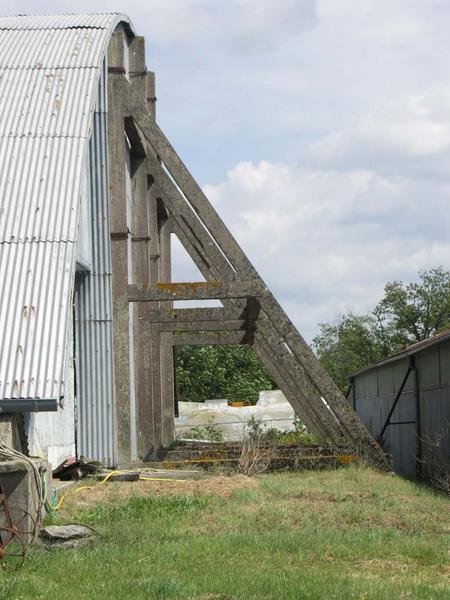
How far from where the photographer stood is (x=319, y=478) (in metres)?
15.0

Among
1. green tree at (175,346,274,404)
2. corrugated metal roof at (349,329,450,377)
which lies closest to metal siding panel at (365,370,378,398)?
corrugated metal roof at (349,329,450,377)

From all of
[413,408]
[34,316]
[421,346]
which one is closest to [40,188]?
[34,316]

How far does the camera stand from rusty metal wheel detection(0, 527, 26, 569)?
8414mm

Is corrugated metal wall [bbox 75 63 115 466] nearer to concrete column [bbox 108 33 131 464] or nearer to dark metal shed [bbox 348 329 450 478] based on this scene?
concrete column [bbox 108 33 131 464]

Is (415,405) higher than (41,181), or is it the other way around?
(41,181)

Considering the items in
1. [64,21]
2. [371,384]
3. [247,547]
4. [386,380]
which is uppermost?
[64,21]

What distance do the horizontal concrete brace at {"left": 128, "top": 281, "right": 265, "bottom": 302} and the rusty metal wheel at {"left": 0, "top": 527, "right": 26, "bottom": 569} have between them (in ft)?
24.4

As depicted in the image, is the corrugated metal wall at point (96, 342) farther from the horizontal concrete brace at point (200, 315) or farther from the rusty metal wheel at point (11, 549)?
the rusty metal wheel at point (11, 549)

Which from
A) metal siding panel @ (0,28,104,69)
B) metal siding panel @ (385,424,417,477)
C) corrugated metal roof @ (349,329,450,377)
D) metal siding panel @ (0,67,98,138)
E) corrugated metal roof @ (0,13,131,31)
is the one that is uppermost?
corrugated metal roof @ (0,13,131,31)

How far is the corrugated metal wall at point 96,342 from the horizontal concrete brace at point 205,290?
Result: 949 millimetres

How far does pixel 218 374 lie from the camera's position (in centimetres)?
5312

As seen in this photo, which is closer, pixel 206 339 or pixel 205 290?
pixel 205 290

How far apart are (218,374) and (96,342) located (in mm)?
36236

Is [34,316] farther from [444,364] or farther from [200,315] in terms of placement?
[444,364]
